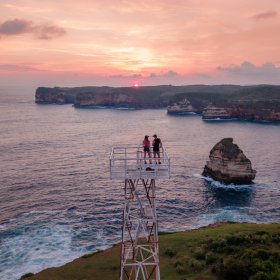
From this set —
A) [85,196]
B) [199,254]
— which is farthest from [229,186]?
[199,254]

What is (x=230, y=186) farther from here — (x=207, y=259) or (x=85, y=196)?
(x=207, y=259)

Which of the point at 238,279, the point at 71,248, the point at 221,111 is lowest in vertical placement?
the point at 71,248

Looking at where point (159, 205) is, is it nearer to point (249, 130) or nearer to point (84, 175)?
point (84, 175)

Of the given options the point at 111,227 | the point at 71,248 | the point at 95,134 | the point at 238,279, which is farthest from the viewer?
the point at 95,134

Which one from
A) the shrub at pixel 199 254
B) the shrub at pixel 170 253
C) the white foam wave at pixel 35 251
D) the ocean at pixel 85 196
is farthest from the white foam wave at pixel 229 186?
the shrub at pixel 199 254

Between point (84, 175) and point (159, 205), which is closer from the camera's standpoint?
point (159, 205)

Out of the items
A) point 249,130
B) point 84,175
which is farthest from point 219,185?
point 249,130

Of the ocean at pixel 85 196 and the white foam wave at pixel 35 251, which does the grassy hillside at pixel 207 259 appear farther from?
the ocean at pixel 85 196
